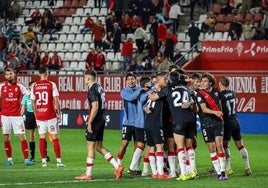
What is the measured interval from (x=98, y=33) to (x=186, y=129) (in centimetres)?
2640

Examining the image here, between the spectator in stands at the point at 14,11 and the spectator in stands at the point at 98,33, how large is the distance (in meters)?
6.39

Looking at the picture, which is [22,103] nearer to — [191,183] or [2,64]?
[191,183]

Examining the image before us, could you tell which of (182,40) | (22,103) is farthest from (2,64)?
(22,103)

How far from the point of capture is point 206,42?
42250mm

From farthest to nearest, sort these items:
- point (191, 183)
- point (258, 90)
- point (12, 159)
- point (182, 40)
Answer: point (182, 40)
point (258, 90)
point (12, 159)
point (191, 183)

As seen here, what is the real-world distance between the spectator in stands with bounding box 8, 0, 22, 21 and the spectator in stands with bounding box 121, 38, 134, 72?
9.40 m

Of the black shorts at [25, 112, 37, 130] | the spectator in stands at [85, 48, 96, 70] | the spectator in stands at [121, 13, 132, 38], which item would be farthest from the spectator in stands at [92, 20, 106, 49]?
the black shorts at [25, 112, 37, 130]

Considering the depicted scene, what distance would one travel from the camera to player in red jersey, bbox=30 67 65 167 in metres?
23.8

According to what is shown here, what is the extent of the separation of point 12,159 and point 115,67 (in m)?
19.4

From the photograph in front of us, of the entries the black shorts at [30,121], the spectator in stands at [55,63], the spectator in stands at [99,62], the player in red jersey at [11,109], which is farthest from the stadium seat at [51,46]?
the player in red jersey at [11,109]

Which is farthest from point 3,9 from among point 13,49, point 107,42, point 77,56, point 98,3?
point 107,42

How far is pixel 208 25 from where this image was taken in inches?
Answer: 1737

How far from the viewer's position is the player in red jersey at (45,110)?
78.1 ft

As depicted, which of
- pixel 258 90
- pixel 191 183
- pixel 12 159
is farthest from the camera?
pixel 258 90
